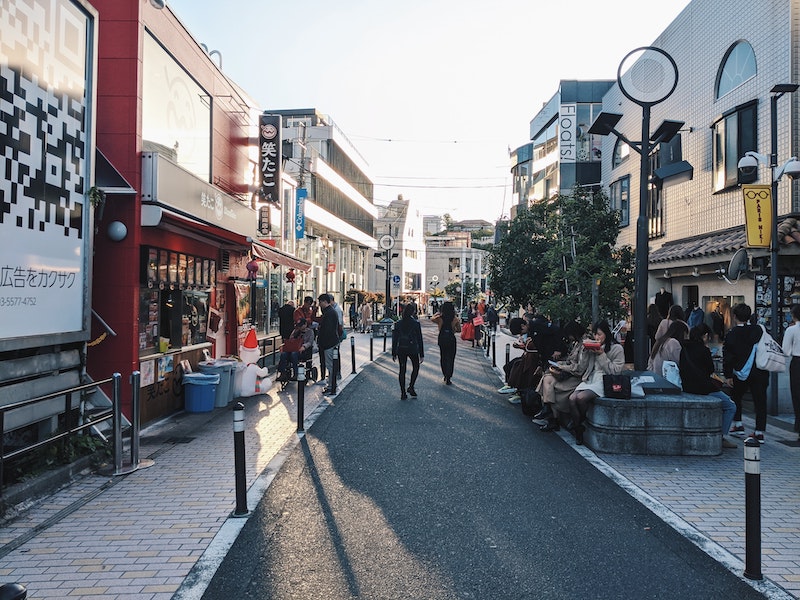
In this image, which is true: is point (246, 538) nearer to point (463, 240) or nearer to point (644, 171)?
point (644, 171)

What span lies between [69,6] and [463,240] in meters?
102

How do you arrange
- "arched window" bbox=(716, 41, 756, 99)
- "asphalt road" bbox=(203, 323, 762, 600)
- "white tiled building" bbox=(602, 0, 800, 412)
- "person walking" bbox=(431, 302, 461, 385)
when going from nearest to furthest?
"asphalt road" bbox=(203, 323, 762, 600) < "white tiled building" bbox=(602, 0, 800, 412) < "arched window" bbox=(716, 41, 756, 99) < "person walking" bbox=(431, 302, 461, 385)

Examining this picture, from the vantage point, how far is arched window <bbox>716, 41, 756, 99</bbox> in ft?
45.2

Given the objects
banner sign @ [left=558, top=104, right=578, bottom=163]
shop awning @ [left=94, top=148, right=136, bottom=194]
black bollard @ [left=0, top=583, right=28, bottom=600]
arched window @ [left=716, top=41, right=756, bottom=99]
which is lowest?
black bollard @ [left=0, top=583, right=28, bottom=600]

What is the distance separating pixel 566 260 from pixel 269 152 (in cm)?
826

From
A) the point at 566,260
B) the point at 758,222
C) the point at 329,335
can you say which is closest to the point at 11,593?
the point at 329,335

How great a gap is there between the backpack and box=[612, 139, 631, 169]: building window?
1341 cm

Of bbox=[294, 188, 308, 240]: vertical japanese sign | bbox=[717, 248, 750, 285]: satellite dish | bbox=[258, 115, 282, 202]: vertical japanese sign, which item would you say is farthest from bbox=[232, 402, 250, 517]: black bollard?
bbox=[294, 188, 308, 240]: vertical japanese sign

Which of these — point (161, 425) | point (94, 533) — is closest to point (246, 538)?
point (94, 533)

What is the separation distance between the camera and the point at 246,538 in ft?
17.1

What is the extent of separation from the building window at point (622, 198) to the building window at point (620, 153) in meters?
0.71

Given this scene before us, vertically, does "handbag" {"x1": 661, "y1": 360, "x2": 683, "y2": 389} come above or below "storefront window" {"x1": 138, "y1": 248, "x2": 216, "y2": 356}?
below

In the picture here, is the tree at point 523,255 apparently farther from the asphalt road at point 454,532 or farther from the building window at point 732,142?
the asphalt road at point 454,532

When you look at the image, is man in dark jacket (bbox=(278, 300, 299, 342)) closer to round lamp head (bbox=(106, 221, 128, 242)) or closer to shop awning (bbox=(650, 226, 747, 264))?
A: round lamp head (bbox=(106, 221, 128, 242))
